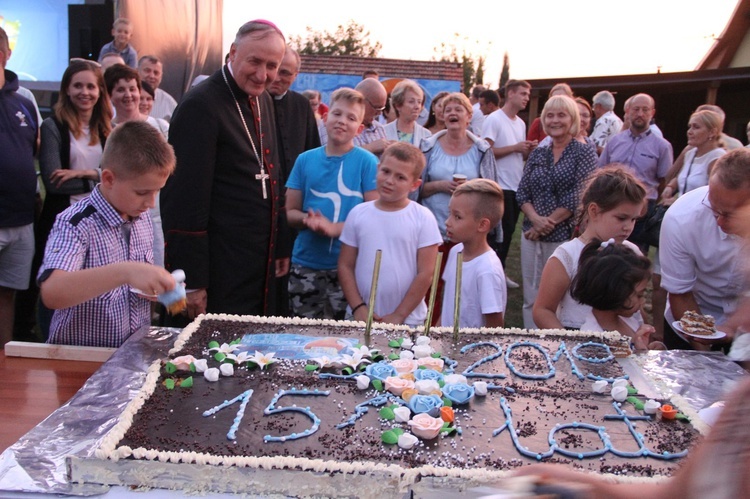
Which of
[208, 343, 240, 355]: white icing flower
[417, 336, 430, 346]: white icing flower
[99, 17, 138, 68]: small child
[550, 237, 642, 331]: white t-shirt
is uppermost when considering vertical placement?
[99, 17, 138, 68]: small child

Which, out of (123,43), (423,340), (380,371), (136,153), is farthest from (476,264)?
(123,43)

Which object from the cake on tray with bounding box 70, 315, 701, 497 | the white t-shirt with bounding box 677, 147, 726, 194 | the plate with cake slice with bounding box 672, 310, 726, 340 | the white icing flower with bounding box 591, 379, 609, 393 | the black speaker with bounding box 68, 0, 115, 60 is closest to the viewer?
the cake on tray with bounding box 70, 315, 701, 497

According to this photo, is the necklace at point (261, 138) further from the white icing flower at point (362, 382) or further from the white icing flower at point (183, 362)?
the white icing flower at point (362, 382)

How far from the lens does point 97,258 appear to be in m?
2.57

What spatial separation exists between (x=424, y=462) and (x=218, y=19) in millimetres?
11348

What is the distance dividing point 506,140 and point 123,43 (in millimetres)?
4702

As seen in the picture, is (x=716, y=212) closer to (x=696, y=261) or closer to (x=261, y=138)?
(x=696, y=261)

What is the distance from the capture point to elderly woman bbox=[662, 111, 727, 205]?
6.06 m

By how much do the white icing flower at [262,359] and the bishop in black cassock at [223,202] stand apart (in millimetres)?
933

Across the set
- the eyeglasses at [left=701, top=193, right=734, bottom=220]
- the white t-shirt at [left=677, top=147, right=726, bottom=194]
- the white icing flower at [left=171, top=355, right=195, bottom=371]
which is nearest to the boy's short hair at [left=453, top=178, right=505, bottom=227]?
the eyeglasses at [left=701, top=193, right=734, bottom=220]

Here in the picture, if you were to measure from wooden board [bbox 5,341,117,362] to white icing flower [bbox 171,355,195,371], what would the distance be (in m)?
0.41

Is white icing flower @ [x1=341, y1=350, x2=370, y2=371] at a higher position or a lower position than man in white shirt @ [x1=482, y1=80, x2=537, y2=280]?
lower

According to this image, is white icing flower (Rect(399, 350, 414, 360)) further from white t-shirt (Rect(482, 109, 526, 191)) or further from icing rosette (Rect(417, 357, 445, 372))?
white t-shirt (Rect(482, 109, 526, 191))

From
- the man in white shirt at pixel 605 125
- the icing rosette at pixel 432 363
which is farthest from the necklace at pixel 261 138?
the man in white shirt at pixel 605 125
